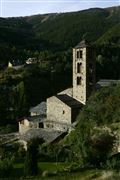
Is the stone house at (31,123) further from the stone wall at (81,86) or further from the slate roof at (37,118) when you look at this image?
the stone wall at (81,86)

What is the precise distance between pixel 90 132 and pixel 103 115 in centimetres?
528

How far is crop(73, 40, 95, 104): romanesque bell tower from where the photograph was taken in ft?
172

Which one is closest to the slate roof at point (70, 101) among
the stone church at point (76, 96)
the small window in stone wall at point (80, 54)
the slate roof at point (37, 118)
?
the stone church at point (76, 96)


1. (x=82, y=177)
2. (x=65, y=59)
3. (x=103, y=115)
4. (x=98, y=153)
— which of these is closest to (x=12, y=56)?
(x=65, y=59)

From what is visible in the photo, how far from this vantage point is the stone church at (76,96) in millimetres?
50500

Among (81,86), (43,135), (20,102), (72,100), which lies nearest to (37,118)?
(72,100)

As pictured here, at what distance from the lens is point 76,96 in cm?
5303

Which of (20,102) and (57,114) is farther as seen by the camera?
(20,102)

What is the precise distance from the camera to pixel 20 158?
36.6 metres

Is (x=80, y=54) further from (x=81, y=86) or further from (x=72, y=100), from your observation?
(x=72, y=100)

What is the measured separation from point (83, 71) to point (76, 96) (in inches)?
119

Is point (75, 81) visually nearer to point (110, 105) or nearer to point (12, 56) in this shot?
point (110, 105)

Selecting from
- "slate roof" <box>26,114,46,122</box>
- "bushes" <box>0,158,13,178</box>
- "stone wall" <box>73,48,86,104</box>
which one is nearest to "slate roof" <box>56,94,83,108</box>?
"stone wall" <box>73,48,86,104</box>

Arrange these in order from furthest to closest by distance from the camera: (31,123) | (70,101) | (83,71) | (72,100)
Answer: (31,123), (83,71), (72,100), (70,101)
